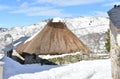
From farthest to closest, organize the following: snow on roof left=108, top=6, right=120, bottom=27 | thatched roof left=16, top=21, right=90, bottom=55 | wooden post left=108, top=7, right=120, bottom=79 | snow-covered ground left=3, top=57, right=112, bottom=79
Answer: thatched roof left=16, top=21, right=90, bottom=55
snow-covered ground left=3, top=57, right=112, bottom=79
snow on roof left=108, top=6, right=120, bottom=27
wooden post left=108, top=7, right=120, bottom=79

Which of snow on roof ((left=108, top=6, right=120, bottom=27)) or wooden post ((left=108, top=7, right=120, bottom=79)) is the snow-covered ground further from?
snow on roof ((left=108, top=6, right=120, bottom=27))

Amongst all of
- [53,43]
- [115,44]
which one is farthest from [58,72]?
[53,43]

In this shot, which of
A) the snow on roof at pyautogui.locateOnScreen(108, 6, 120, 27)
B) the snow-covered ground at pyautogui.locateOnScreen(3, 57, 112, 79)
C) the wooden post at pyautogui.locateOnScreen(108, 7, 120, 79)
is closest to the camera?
the wooden post at pyautogui.locateOnScreen(108, 7, 120, 79)

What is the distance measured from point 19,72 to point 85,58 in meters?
19.7

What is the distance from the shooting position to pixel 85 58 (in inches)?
1574

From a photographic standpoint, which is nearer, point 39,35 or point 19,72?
point 19,72

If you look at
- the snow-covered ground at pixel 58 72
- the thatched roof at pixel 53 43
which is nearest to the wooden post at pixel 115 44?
the snow-covered ground at pixel 58 72

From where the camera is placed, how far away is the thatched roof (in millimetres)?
50406

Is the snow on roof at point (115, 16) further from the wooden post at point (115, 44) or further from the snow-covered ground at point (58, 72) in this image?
the snow-covered ground at point (58, 72)

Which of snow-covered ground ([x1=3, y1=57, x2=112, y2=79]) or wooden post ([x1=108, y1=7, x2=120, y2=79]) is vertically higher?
wooden post ([x1=108, y1=7, x2=120, y2=79])

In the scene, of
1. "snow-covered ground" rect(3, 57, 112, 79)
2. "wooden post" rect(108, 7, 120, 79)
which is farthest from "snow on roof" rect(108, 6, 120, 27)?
"snow-covered ground" rect(3, 57, 112, 79)

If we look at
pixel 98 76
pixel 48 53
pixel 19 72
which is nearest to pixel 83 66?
pixel 98 76

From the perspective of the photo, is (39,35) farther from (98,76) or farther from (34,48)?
(98,76)

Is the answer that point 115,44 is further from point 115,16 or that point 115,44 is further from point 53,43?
point 53,43
